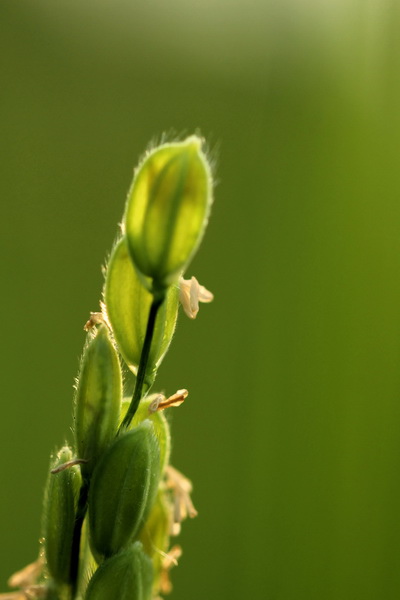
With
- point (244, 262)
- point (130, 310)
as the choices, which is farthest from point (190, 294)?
point (244, 262)

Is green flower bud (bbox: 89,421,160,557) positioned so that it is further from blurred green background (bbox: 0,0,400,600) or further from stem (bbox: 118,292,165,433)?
blurred green background (bbox: 0,0,400,600)

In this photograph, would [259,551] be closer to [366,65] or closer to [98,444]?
[366,65]

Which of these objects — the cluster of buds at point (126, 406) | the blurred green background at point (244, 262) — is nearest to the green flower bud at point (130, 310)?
the cluster of buds at point (126, 406)

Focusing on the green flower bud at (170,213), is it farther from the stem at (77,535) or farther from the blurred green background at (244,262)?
the blurred green background at (244,262)

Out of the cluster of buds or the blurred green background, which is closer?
the cluster of buds

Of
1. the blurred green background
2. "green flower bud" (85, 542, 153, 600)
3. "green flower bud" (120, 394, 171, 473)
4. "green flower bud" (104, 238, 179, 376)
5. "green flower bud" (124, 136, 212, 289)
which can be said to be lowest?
"green flower bud" (85, 542, 153, 600)

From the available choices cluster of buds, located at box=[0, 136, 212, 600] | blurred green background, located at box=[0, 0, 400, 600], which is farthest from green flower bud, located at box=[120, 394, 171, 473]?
blurred green background, located at box=[0, 0, 400, 600]

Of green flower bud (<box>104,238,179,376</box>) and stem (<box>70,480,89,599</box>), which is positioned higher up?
green flower bud (<box>104,238,179,376</box>)

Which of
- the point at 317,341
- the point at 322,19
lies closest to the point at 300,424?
the point at 317,341
